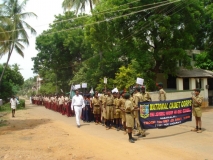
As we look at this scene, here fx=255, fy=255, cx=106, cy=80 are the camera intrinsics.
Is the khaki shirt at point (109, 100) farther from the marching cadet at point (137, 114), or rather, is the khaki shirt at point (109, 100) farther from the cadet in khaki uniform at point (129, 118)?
the cadet in khaki uniform at point (129, 118)

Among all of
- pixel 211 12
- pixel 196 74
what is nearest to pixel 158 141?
pixel 196 74

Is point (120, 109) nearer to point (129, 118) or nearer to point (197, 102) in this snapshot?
point (129, 118)

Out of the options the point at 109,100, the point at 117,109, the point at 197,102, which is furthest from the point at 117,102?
the point at 197,102

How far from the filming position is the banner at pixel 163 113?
32.1ft

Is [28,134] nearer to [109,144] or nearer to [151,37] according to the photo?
[109,144]

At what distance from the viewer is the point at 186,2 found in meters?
18.8

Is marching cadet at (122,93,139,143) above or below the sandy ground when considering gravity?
above

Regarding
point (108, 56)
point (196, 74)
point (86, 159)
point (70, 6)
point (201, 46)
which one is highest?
point (70, 6)

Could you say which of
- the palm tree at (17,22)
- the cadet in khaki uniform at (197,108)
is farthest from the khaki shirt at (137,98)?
the palm tree at (17,22)

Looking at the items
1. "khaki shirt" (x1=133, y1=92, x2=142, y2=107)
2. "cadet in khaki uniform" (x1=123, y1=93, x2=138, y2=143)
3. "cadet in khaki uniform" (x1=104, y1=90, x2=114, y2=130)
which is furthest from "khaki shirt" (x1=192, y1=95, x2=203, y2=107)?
"cadet in khaki uniform" (x1=104, y1=90, x2=114, y2=130)

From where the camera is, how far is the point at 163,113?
10180 mm

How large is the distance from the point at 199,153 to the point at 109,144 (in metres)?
2.90

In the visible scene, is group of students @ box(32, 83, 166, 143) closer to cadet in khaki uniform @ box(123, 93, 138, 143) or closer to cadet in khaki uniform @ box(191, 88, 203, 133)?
cadet in khaki uniform @ box(123, 93, 138, 143)

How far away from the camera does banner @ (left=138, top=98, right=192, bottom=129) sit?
9.79 metres
